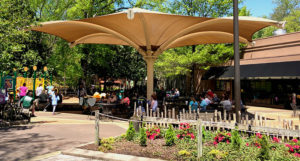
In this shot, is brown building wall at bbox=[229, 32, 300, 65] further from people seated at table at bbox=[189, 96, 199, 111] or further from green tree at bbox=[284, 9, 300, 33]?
green tree at bbox=[284, 9, 300, 33]

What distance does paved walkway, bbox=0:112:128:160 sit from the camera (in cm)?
760

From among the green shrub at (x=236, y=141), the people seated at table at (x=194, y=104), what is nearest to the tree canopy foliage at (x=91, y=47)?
the people seated at table at (x=194, y=104)

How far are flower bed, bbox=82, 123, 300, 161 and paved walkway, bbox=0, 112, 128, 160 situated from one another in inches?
53.6

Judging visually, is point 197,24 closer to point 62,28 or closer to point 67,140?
point 62,28

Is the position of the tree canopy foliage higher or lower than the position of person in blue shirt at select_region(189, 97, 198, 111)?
higher

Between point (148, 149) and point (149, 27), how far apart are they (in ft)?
29.8

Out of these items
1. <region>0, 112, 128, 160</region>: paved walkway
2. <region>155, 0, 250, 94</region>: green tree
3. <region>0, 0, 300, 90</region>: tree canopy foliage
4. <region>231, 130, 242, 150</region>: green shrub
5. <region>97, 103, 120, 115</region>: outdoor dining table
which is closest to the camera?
<region>231, 130, 242, 150</region>: green shrub

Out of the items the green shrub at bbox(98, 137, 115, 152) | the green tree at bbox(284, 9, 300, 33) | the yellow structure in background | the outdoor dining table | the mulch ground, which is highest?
the green tree at bbox(284, 9, 300, 33)

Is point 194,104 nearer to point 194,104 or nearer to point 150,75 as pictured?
point 194,104

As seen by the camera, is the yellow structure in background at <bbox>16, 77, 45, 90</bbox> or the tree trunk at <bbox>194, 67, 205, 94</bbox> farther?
the tree trunk at <bbox>194, 67, 205, 94</bbox>

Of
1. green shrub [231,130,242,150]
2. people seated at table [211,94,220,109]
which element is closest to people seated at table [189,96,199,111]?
people seated at table [211,94,220,109]

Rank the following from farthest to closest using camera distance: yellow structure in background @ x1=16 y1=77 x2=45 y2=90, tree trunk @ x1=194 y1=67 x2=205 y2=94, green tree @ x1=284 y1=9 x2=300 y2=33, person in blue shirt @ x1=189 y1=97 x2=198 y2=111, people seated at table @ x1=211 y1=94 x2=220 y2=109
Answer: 1. green tree @ x1=284 y1=9 x2=300 y2=33
2. tree trunk @ x1=194 y1=67 x2=205 y2=94
3. yellow structure in background @ x1=16 y1=77 x2=45 y2=90
4. people seated at table @ x1=211 y1=94 x2=220 y2=109
5. person in blue shirt @ x1=189 y1=97 x2=198 y2=111

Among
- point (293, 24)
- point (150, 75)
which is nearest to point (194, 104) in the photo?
point (150, 75)

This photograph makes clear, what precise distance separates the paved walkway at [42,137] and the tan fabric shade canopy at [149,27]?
5.41 metres
